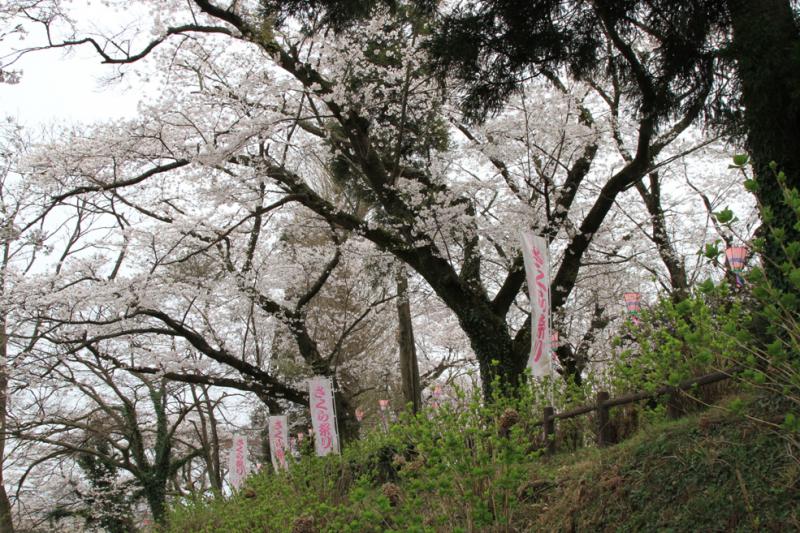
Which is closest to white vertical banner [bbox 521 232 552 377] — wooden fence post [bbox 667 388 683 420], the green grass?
the green grass

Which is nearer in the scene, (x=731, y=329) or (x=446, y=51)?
(x=731, y=329)

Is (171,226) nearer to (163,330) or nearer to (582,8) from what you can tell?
(163,330)

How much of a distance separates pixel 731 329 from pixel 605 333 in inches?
526

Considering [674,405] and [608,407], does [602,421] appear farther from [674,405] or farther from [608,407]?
[674,405]

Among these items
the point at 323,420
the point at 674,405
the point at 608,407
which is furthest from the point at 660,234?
the point at 674,405

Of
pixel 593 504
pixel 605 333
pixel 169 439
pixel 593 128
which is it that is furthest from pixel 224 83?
pixel 169 439

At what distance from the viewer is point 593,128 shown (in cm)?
1004

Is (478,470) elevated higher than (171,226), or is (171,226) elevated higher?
(171,226)

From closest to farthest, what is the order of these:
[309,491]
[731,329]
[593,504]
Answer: [731,329], [593,504], [309,491]


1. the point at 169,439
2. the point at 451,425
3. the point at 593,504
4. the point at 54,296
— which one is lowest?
the point at 593,504

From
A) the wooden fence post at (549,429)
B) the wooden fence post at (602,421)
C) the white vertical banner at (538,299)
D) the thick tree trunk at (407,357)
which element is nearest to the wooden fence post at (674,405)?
the wooden fence post at (602,421)

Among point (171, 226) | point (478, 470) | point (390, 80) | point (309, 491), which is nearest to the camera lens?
point (478, 470)

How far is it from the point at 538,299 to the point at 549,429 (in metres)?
1.77

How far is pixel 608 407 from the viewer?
14.9 feet
